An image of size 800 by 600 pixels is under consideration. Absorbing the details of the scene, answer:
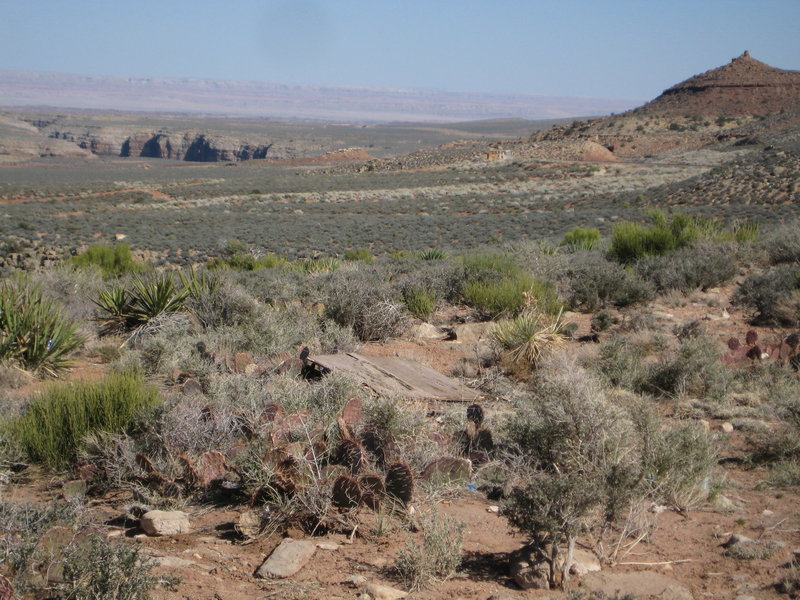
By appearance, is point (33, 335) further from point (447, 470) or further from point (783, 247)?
point (783, 247)

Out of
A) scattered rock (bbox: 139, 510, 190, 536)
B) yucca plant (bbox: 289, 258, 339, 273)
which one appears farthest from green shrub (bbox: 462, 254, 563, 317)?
scattered rock (bbox: 139, 510, 190, 536)

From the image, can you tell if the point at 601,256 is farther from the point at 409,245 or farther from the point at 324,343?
the point at 409,245

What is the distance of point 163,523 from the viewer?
15.1 ft

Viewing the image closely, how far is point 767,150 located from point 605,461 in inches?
1972

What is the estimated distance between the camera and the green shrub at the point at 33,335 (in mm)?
8367

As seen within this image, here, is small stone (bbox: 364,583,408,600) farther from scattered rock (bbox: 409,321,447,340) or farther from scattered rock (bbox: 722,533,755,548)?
scattered rock (bbox: 409,321,447,340)

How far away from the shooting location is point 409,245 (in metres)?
33.1

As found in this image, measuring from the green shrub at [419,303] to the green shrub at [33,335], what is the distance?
477 centimetres

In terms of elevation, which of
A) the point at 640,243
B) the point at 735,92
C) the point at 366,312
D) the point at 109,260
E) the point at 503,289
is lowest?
the point at 109,260

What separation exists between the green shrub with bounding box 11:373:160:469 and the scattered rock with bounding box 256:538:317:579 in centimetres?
199

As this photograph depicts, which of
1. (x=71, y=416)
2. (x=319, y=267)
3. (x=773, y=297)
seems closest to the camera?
(x=71, y=416)

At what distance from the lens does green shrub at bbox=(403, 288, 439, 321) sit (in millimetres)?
11469

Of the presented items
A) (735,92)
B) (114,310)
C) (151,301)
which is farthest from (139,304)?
(735,92)

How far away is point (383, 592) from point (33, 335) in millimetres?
6302
